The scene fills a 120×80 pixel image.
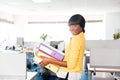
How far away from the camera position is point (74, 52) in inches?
55.8

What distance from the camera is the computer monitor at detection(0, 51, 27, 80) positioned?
169cm

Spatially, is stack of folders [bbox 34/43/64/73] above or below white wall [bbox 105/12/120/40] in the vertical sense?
below

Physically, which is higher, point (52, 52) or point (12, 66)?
point (52, 52)

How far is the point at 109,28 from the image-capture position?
929 cm

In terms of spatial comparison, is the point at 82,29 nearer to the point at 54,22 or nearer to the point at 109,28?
the point at 109,28

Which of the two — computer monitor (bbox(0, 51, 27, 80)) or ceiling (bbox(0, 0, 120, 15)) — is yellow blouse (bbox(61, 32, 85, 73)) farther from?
ceiling (bbox(0, 0, 120, 15))

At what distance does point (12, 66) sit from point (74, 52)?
0.62 meters

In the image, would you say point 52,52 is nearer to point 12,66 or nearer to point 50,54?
point 50,54

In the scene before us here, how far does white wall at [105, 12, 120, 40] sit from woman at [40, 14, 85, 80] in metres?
8.04

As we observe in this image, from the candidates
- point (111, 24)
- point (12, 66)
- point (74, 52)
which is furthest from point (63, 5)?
point (74, 52)

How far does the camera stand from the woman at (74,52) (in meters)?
1.43

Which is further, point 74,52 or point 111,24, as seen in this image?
point 111,24

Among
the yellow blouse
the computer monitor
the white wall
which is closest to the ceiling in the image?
the white wall

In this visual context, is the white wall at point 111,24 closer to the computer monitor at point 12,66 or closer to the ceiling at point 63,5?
the ceiling at point 63,5
